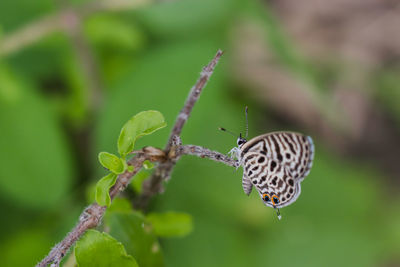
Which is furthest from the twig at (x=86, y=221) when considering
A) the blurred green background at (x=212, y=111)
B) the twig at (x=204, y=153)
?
the blurred green background at (x=212, y=111)

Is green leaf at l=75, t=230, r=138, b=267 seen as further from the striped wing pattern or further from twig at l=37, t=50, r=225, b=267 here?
the striped wing pattern

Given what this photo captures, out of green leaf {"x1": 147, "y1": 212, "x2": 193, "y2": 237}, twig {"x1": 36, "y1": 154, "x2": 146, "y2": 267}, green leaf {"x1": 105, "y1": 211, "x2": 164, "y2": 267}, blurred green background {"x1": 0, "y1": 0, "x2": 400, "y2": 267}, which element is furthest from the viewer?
blurred green background {"x1": 0, "y1": 0, "x2": 400, "y2": 267}

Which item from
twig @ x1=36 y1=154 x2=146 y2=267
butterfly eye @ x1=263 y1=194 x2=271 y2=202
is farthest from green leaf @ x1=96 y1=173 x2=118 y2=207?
butterfly eye @ x1=263 y1=194 x2=271 y2=202

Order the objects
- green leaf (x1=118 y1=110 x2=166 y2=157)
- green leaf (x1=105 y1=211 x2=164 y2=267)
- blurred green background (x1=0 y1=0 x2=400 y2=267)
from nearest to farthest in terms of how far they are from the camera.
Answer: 1. green leaf (x1=118 y1=110 x2=166 y2=157)
2. green leaf (x1=105 y1=211 x2=164 y2=267)
3. blurred green background (x1=0 y1=0 x2=400 y2=267)

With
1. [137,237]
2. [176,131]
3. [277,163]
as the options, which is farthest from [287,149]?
[137,237]

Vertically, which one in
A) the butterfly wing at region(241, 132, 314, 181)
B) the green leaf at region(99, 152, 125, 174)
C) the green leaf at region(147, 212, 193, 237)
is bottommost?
the green leaf at region(147, 212, 193, 237)

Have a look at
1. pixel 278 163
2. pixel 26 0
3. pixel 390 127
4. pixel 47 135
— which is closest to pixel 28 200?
pixel 47 135

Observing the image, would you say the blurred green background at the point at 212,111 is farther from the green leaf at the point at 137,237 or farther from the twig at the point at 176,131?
the twig at the point at 176,131
